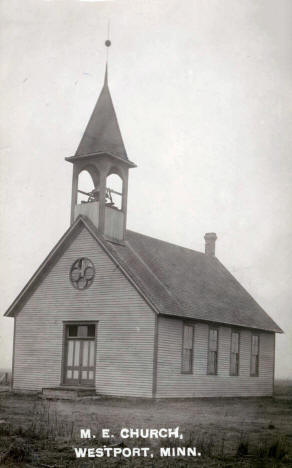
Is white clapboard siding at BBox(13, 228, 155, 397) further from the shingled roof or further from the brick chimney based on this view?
the brick chimney

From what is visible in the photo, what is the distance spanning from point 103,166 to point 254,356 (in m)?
12.3

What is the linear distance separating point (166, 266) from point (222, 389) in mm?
5863

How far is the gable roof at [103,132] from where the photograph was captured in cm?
2666

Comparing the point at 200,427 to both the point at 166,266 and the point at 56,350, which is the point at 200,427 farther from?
the point at 166,266

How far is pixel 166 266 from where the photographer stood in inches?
1124

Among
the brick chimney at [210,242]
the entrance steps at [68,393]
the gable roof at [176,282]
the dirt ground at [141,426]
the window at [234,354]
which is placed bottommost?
the entrance steps at [68,393]

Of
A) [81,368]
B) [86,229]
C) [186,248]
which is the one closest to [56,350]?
[81,368]

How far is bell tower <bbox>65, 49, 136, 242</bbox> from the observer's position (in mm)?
26250

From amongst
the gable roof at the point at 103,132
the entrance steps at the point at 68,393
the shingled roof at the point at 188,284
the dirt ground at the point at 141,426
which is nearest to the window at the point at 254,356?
the shingled roof at the point at 188,284

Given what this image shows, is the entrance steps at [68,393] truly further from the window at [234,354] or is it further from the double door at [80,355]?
the window at [234,354]

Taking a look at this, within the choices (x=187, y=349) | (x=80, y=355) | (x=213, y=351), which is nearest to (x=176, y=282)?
(x=187, y=349)

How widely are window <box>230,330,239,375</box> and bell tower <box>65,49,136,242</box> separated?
23.7 ft

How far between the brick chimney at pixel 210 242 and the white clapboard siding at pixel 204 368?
19.2ft

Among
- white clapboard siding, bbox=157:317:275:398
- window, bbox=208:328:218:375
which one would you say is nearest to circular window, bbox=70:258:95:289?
white clapboard siding, bbox=157:317:275:398
